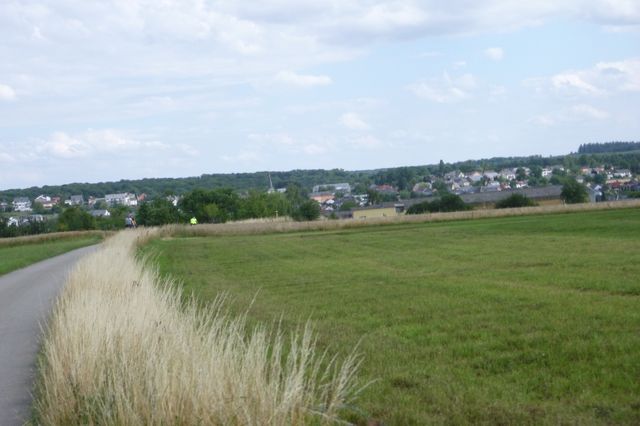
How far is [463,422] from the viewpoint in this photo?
7.39 m

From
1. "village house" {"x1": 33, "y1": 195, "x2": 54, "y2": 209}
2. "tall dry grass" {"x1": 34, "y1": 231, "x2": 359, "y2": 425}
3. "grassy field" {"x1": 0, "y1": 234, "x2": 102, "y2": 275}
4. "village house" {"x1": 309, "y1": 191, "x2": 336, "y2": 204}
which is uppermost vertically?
"tall dry grass" {"x1": 34, "y1": 231, "x2": 359, "y2": 425}

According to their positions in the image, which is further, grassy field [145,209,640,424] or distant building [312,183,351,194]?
distant building [312,183,351,194]

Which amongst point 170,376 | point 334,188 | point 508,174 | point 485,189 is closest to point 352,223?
point 170,376

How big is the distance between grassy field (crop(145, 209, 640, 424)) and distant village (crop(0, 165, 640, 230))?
259 feet

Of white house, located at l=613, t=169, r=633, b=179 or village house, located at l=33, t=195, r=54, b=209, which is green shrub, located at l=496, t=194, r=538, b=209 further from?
village house, located at l=33, t=195, r=54, b=209

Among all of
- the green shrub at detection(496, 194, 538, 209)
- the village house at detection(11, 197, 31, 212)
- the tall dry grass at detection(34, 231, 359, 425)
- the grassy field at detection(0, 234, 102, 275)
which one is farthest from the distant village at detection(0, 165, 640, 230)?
the tall dry grass at detection(34, 231, 359, 425)

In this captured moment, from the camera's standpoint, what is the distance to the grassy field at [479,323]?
26.1ft

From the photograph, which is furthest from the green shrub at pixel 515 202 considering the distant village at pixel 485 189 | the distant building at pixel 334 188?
the distant building at pixel 334 188

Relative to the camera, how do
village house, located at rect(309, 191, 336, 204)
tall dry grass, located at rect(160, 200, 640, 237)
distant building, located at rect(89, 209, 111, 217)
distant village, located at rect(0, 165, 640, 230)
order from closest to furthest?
tall dry grass, located at rect(160, 200, 640, 237), distant village, located at rect(0, 165, 640, 230), distant building, located at rect(89, 209, 111, 217), village house, located at rect(309, 191, 336, 204)

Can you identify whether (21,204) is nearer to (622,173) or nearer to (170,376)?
(622,173)

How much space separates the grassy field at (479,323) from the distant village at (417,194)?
7882 cm

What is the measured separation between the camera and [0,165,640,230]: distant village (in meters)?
114

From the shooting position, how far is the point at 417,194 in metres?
163

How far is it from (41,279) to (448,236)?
66.3 ft
